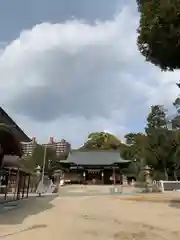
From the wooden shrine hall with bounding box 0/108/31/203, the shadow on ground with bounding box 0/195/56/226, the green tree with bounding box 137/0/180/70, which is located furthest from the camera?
the wooden shrine hall with bounding box 0/108/31/203

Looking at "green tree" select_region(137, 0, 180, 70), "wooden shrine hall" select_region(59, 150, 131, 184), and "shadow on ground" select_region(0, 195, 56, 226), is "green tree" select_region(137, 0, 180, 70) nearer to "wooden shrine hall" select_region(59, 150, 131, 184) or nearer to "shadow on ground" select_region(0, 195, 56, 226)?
"shadow on ground" select_region(0, 195, 56, 226)

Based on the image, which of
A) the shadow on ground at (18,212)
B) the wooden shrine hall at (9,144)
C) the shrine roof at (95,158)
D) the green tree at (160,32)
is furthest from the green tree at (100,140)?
the green tree at (160,32)

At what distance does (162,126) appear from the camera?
204 feet

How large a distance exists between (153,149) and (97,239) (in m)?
52.1

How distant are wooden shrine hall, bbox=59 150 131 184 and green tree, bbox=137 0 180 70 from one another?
52397mm

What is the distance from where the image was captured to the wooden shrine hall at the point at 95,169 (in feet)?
218

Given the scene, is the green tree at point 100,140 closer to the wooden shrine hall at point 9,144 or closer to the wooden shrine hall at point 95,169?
the wooden shrine hall at point 95,169

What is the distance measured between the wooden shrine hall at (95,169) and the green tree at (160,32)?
52.4m

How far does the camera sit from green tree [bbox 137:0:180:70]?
12.1 meters

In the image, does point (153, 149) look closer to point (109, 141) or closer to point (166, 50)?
point (109, 141)

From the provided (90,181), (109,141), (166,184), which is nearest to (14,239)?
(166,184)

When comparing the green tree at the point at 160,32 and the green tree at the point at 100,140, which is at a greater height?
the green tree at the point at 100,140

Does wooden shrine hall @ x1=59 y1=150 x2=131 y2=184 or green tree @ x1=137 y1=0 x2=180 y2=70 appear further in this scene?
wooden shrine hall @ x1=59 y1=150 x2=131 y2=184

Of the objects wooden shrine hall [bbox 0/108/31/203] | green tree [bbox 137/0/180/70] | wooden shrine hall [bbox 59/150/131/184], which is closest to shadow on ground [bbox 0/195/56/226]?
wooden shrine hall [bbox 0/108/31/203]
